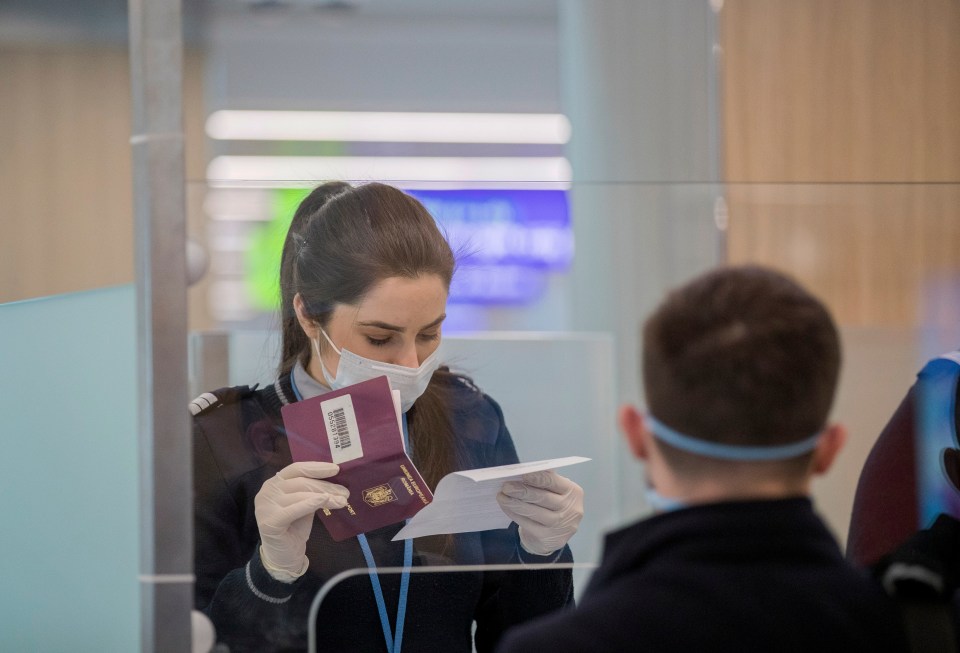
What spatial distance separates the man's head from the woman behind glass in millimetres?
453

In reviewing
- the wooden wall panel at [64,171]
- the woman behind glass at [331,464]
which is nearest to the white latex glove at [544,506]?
the woman behind glass at [331,464]

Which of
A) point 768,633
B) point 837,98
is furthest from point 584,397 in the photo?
point 837,98

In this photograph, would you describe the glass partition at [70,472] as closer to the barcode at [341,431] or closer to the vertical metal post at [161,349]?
the vertical metal post at [161,349]

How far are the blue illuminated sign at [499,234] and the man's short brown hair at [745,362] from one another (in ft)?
1.38

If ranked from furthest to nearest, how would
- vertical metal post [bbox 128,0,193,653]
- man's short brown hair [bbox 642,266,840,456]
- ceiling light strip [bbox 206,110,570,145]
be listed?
ceiling light strip [bbox 206,110,570,145] → vertical metal post [bbox 128,0,193,653] → man's short brown hair [bbox 642,266,840,456]

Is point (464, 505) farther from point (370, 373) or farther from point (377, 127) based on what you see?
point (377, 127)

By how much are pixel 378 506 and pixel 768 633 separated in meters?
0.61

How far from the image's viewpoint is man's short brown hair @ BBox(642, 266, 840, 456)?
2.60 feet

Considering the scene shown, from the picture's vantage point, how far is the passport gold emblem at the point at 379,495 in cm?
123

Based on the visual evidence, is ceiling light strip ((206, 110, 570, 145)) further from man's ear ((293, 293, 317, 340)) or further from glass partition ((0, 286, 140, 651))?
man's ear ((293, 293, 317, 340))

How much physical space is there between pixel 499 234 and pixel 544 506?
1.18 ft

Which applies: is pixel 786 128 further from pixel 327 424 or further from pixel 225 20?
pixel 225 20

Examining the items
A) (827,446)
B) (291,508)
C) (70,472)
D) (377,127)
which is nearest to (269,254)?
(291,508)

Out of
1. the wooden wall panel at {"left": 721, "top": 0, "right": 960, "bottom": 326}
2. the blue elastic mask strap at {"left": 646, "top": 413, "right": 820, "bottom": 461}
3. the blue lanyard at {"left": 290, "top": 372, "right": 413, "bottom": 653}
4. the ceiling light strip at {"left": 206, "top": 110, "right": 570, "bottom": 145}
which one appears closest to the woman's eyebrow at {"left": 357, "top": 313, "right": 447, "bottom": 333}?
the blue lanyard at {"left": 290, "top": 372, "right": 413, "bottom": 653}
